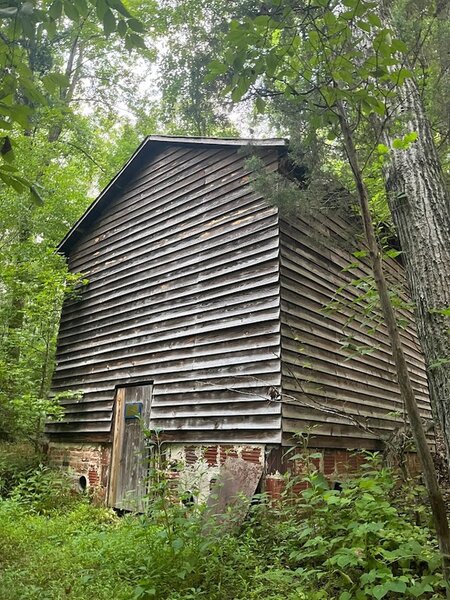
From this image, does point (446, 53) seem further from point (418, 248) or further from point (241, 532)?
point (241, 532)

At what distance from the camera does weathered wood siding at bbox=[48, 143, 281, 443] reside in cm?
663

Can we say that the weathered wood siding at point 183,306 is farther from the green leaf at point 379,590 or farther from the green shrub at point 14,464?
the green leaf at point 379,590

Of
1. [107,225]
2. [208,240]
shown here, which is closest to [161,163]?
[107,225]

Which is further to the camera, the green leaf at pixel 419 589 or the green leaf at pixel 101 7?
the green leaf at pixel 419 589

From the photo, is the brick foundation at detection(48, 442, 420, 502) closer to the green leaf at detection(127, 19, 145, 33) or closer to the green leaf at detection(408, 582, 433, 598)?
the green leaf at detection(408, 582, 433, 598)

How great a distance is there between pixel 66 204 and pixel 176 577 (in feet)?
43.6

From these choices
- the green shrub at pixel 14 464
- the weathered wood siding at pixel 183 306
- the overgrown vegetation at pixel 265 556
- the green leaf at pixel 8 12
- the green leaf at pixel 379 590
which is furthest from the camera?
the green shrub at pixel 14 464

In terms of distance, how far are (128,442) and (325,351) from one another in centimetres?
396

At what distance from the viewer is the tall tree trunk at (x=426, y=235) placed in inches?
148

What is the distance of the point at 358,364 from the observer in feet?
26.9

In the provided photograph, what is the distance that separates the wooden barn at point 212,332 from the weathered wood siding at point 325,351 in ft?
0.10

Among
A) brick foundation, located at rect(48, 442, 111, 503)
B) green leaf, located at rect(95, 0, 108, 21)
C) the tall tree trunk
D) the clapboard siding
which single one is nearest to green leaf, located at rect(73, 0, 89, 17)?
green leaf, located at rect(95, 0, 108, 21)

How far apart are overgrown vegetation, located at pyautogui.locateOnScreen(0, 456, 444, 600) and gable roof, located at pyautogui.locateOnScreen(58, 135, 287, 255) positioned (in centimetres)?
477

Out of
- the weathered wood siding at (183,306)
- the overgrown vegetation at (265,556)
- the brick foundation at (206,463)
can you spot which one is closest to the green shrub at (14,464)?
the brick foundation at (206,463)
